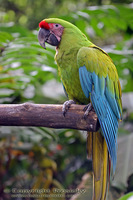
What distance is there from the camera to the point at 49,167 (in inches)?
45.8

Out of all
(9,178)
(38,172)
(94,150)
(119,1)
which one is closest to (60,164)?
(38,172)

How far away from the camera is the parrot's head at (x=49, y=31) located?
0.62m

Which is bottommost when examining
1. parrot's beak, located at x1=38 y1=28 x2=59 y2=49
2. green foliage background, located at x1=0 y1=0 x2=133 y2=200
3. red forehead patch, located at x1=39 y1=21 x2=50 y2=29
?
green foliage background, located at x1=0 y1=0 x2=133 y2=200

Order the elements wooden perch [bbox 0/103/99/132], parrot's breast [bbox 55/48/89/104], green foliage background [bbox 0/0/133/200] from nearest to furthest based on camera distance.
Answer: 1. wooden perch [bbox 0/103/99/132]
2. parrot's breast [bbox 55/48/89/104]
3. green foliage background [bbox 0/0/133/200]

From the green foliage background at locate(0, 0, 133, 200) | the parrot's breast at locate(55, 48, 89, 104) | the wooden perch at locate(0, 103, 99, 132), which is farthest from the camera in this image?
the green foliage background at locate(0, 0, 133, 200)

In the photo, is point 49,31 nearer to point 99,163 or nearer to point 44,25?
point 44,25

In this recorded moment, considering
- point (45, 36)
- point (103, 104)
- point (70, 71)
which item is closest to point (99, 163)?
point (103, 104)

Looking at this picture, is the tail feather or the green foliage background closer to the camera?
the tail feather

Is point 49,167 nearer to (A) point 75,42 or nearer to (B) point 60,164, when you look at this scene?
(B) point 60,164

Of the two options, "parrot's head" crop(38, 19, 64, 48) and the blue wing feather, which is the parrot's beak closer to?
"parrot's head" crop(38, 19, 64, 48)

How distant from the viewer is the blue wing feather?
0.58 meters

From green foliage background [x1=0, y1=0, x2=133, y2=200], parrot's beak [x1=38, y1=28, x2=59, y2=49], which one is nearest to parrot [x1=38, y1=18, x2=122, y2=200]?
parrot's beak [x1=38, y1=28, x2=59, y2=49]

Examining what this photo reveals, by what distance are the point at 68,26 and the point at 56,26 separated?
0.12 feet

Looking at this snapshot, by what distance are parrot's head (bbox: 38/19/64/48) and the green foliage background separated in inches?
7.3
